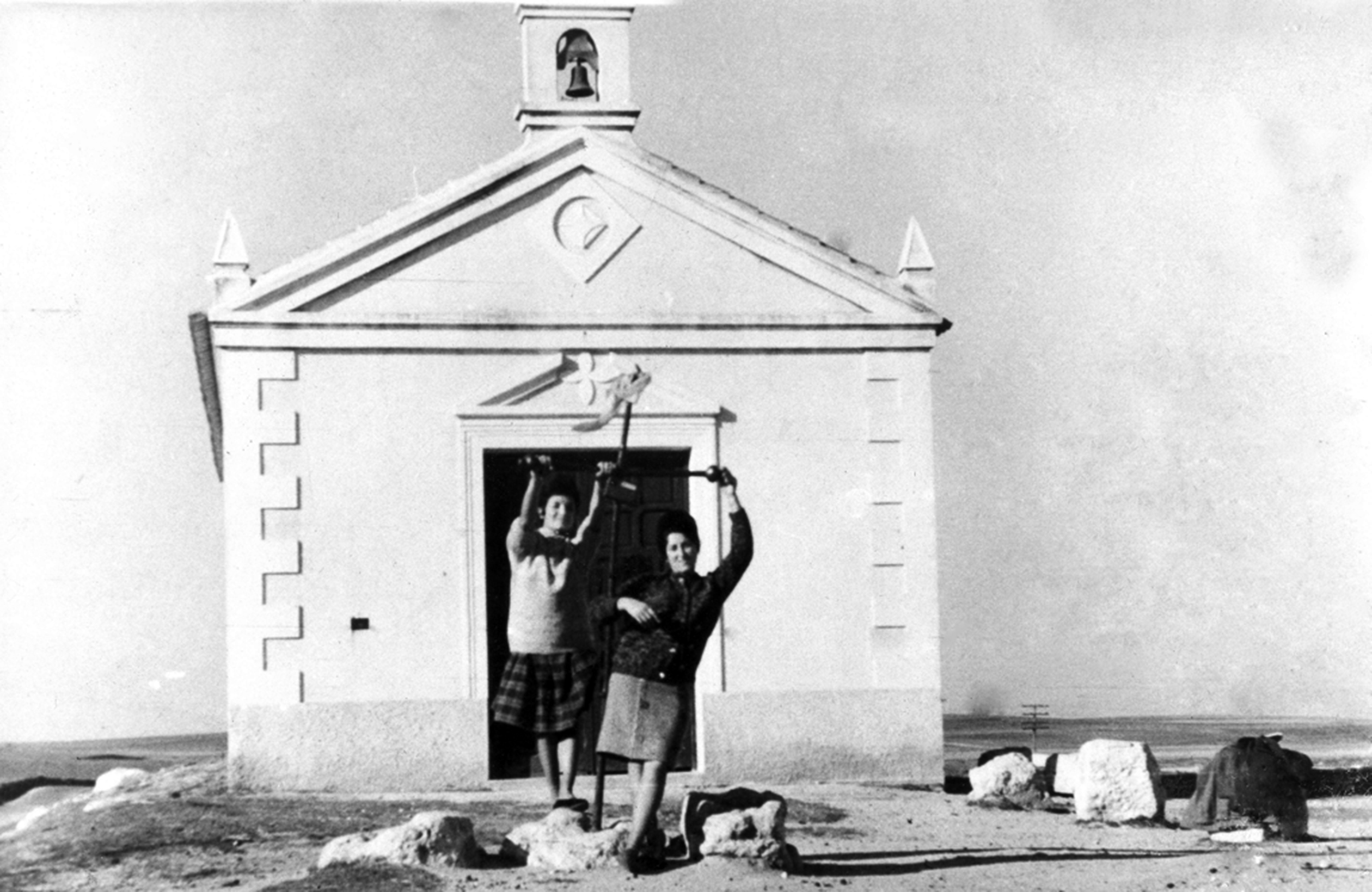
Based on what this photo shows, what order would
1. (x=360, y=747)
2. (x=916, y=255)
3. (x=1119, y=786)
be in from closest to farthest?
(x=1119, y=786) < (x=360, y=747) < (x=916, y=255)

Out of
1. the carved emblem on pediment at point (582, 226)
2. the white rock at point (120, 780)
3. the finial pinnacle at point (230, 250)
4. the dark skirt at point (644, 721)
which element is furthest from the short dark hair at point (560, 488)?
the white rock at point (120, 780)

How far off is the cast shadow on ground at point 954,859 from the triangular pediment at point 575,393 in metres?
4.04

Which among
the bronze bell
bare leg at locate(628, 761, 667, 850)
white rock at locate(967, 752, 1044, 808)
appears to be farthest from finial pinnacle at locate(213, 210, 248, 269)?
white rock at locate(967, 752, 1044, 808)

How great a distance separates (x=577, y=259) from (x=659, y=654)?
4979 millimetres

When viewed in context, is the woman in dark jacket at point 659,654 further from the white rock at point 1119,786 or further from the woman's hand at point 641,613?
the white rock at point 1119,786

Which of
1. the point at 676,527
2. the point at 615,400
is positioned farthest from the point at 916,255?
the point at 676,527

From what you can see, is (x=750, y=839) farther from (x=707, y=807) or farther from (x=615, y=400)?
(x=615, y=400)

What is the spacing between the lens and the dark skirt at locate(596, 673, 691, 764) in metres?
8.92

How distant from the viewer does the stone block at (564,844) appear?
359 inches

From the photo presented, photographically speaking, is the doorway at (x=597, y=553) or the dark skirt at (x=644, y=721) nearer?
the dark skirt at (x=644, y=721)

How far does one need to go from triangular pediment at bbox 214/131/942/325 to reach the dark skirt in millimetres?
4733

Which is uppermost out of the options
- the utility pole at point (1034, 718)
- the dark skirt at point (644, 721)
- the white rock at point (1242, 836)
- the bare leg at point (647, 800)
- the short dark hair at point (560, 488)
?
the short dark hair at point (560, 488)

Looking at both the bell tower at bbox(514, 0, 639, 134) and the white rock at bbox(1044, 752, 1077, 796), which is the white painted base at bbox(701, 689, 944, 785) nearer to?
the white rock at bbox(1044, 752, 1077, 796)

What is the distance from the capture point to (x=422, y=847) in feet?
30.3
